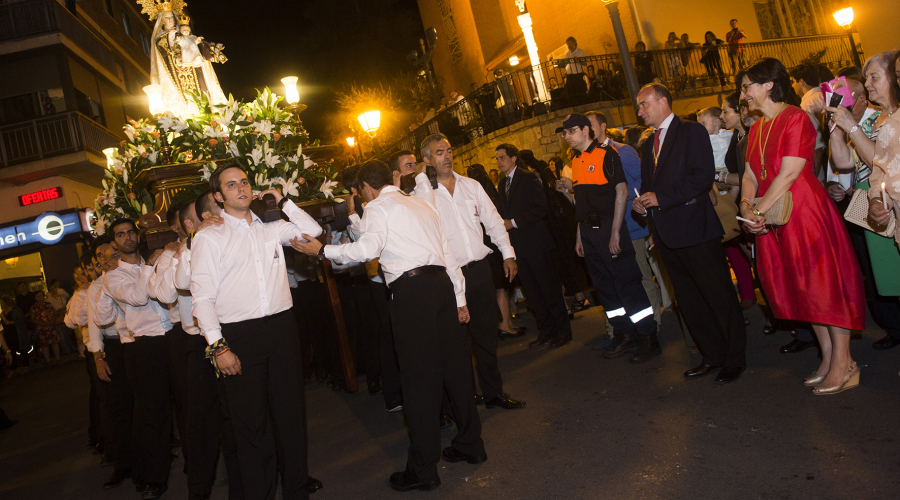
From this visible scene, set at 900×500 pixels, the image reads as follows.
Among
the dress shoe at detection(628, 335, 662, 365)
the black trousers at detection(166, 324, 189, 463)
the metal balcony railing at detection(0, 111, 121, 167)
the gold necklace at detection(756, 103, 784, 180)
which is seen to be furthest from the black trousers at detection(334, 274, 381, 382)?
the metal balcony railing at detection(0, 111, 121, 167)

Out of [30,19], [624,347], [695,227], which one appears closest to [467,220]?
[695,227]

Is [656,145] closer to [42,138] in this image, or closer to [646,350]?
[646,350]

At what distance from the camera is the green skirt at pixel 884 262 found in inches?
162

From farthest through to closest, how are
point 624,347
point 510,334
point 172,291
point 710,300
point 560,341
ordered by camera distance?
point 510,334 → point 560,341 → point 624,347 → point 710,300 → point 172,291

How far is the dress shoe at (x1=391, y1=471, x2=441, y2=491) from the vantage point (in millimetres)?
3865

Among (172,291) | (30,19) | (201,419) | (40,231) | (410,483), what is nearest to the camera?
(410,483)

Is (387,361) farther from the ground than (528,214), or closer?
closer

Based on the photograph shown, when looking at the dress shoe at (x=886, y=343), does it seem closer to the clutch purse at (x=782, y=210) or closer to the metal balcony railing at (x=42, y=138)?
the clutch purse at (x=782, y=210)

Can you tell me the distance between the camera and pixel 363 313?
6449 millimetres

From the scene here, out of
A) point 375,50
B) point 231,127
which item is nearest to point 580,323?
point 231,127

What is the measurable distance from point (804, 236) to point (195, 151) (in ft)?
17.4

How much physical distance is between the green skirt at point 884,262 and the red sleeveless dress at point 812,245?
0.24 metres

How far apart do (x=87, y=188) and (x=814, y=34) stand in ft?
89.5

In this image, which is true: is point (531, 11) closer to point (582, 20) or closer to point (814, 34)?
point (582, 20)
